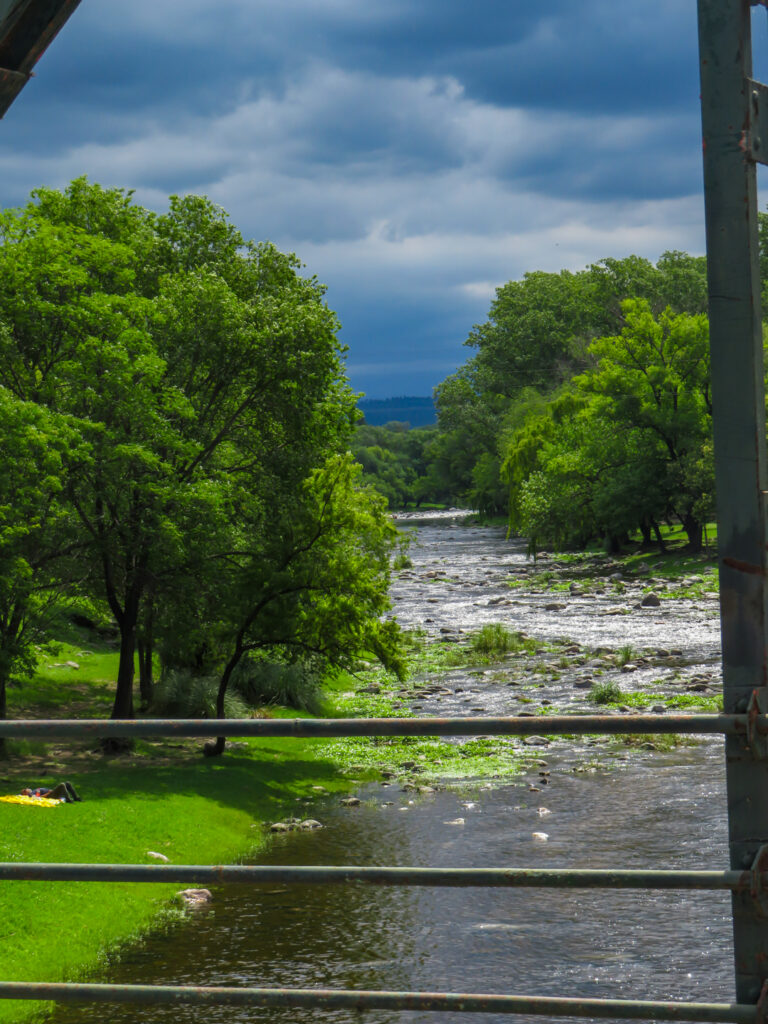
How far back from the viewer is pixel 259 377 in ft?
84.8

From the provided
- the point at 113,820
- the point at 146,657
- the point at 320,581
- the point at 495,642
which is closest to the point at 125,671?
the point at 146,657

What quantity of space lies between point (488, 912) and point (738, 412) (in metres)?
12.8

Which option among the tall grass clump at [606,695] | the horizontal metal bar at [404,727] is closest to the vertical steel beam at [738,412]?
the horizontal metal bar at [404,727]

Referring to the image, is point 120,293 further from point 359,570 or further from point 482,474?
point 482,474

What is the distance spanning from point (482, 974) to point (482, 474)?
95.9 meters

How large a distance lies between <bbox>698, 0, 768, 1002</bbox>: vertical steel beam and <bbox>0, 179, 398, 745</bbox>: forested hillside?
17210mm

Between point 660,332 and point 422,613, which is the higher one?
point 660,332

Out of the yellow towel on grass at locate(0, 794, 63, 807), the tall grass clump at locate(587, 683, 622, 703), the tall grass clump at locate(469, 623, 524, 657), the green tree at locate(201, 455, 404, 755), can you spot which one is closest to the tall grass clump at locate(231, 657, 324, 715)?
the green tree at locate(201, 455, 404, 755)

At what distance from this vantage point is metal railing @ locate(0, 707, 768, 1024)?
3102 mm

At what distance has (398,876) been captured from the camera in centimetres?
322

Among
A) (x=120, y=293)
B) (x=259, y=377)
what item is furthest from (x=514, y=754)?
(x=120, y=293)

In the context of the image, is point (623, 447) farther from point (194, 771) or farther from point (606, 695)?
point (194, 771)

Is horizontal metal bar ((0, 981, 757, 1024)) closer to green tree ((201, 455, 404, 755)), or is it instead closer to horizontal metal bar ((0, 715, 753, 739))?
horizontal metal bar ((0, 715, 753, 739))

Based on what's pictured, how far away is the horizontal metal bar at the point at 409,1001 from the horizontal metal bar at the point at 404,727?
73 centimetres
